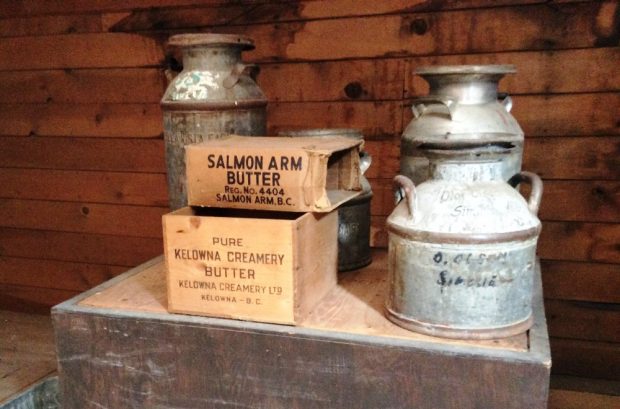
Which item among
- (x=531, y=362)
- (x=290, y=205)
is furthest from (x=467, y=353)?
(x=290, y=205)

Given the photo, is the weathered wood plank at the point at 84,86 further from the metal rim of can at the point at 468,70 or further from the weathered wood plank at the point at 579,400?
the weathered wood plank at the point at 579,400

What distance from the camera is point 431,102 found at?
133cm

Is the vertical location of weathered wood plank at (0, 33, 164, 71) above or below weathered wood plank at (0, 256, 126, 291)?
above

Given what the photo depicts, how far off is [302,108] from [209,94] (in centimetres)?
64

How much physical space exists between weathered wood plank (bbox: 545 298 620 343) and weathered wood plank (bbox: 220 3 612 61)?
85 centimetres

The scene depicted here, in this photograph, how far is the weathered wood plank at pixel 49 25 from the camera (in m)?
2.33

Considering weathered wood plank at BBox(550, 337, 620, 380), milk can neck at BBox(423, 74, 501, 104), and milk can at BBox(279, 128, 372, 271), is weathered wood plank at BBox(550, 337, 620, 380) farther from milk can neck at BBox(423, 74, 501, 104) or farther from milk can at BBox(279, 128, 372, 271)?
milk can neck at BBox(423, 74, 501, 104)

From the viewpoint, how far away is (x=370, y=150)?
80.8 inches

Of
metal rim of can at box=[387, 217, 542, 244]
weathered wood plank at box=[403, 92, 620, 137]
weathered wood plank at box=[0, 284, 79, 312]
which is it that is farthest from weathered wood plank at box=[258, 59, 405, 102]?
weathered wood plank at box=[0, 284, 79, 312]

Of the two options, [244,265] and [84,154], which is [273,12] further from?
[244,265]

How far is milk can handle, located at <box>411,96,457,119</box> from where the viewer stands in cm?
127

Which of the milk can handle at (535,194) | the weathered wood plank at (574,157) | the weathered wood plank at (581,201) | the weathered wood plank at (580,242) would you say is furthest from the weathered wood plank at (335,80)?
the milk can handle at (535,194)

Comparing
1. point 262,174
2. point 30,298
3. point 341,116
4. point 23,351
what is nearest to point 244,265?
point 262,174

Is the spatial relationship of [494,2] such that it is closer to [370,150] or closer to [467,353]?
[370,150]
